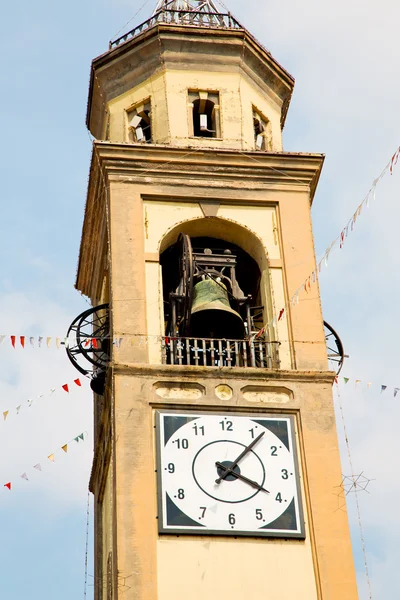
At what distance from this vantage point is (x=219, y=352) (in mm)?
25703

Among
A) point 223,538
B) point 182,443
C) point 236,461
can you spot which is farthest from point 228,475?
point 223,538

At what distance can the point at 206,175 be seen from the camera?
1084 inches

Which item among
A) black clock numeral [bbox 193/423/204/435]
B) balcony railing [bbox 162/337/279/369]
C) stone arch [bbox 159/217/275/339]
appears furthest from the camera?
stone arch [bbox 159/217/275/339]

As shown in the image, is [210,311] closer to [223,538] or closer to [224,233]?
[224,233]

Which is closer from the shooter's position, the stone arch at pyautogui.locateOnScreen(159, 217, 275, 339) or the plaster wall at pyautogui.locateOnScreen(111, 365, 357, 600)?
the plaster wall at pyautogui.locateOnScreen(111, 365, 357, 600)

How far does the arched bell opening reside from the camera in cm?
2577

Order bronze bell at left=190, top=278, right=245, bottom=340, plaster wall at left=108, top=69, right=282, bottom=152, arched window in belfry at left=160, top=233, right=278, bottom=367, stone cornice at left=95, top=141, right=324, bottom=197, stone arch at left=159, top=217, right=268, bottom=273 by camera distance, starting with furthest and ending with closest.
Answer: plaster wall at left=108, top=69, right=282, bottom=152
stone cornice at left=95, top=141, right=324, bottom=197
stone arch at left=159, top=217, right=268, bottom=273
bronze bell at left=190, top=278, right=245, bottom=340
arched window in belfry at left=160, top=233, right=278, bottom=367

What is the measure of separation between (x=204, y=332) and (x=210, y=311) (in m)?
0.52

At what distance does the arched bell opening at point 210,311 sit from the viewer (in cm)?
2577

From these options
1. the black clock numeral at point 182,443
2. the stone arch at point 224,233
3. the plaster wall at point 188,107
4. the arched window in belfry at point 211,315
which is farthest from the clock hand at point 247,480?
the plaster wall at point 188,107

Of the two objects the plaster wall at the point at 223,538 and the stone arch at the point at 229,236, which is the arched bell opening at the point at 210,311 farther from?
the plaster wall at the point at 223,538

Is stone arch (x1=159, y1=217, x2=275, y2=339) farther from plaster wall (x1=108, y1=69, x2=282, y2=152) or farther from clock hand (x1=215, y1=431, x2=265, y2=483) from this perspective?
clock hand (x1=215, y1=431, x2=265, y2=483)

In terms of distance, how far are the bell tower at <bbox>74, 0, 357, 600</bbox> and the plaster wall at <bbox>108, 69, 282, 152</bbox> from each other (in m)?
0.03

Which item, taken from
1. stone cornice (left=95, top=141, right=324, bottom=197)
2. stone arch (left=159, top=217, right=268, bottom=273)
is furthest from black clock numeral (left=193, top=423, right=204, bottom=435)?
stone cornice (left=95, top=141, right=324, bottom=197)
